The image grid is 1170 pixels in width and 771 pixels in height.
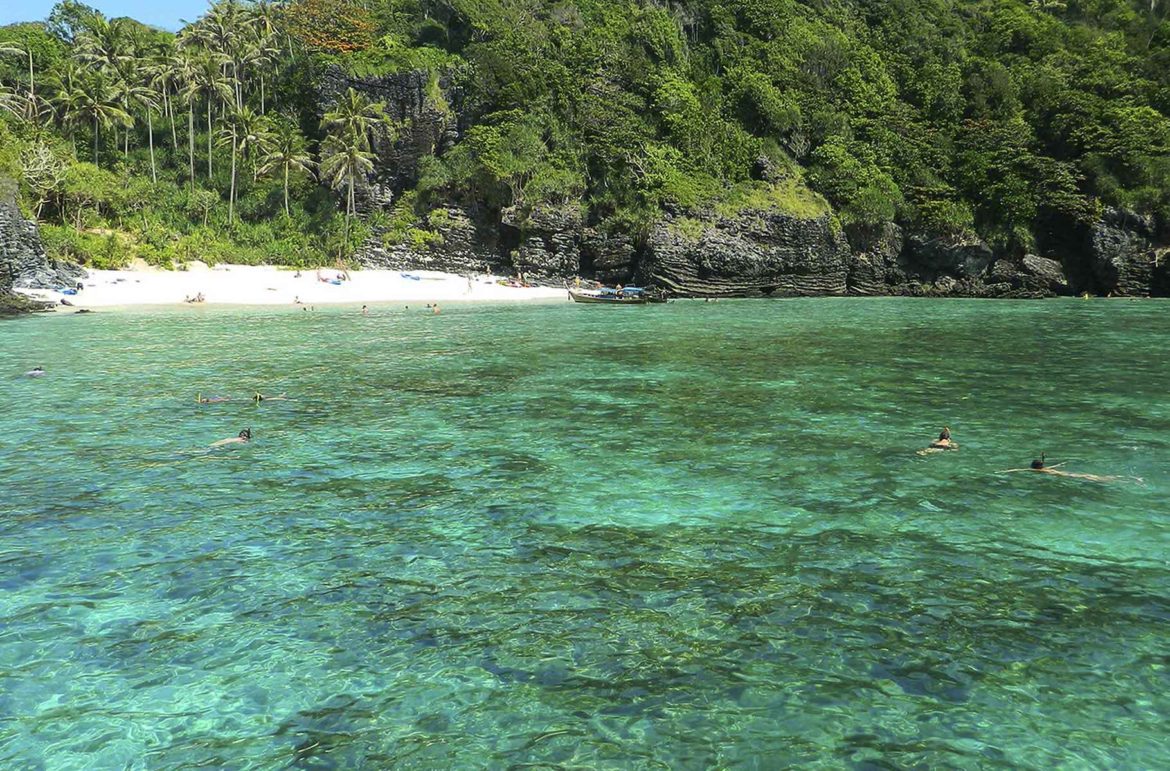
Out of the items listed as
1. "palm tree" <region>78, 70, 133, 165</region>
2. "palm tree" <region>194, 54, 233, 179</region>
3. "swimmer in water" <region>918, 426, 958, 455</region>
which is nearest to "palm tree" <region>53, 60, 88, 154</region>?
"palm tree" <region>78, 70, 133, 165</region>

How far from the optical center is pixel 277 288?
172 feet

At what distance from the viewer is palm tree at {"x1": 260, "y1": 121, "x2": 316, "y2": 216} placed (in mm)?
62750

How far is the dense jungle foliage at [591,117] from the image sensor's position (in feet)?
201

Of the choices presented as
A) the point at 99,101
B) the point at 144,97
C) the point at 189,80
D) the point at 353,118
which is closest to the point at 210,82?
the point at 189,80

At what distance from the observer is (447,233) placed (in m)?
64.6

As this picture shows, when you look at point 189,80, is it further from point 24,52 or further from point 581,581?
point 581,581

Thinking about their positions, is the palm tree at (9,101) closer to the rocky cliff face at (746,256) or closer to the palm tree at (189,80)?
the palm tree at (189,80)

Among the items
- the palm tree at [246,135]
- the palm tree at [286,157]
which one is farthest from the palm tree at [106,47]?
the palm tree at [286,157]

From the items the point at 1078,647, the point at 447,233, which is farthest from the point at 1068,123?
the point at 1078,647

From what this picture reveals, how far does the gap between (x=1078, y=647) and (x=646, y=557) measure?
15.4 feet

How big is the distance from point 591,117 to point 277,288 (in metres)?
33.0

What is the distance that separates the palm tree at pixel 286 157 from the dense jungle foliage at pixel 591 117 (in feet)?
1.11

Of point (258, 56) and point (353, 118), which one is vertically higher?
point (258, 56)

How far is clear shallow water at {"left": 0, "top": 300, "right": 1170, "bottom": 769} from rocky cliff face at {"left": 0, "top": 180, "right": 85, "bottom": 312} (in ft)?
93.3
